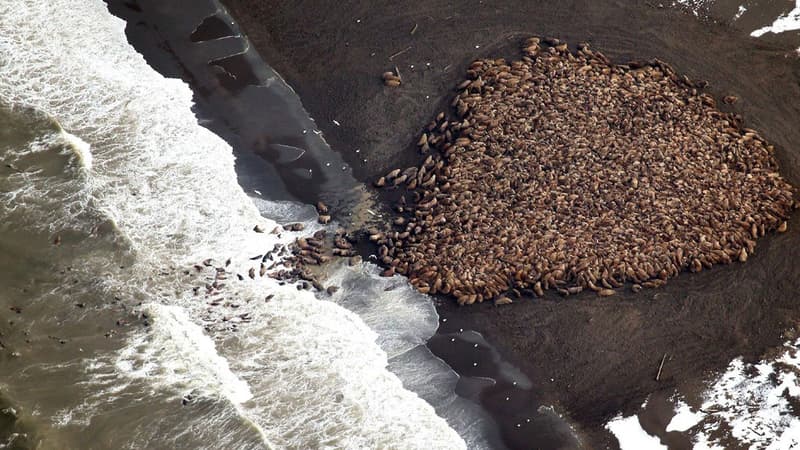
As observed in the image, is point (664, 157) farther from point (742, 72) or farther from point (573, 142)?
point (742, 72)

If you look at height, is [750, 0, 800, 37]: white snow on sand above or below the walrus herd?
above

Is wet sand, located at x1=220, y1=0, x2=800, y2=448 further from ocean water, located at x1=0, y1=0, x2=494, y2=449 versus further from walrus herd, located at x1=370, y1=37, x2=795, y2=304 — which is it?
ocean water, located at x1=0, y1=0, x2=494, y2=449

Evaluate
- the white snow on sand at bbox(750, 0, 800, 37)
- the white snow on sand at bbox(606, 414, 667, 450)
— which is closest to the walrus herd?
the white snow on sand at bbox(606, 414, 667, 450)

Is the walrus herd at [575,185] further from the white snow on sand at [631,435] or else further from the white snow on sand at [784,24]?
the white snow on sand at [784,24]

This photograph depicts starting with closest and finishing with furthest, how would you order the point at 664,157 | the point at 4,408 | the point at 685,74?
the point at 4,408 → the point at 664,157 → the point at 685,74

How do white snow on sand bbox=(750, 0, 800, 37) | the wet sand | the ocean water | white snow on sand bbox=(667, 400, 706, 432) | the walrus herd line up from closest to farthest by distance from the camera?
1. the ocean water
2. white snow on sand bbox=(667, 400, 706, 432)
3. the wet sand
4. the walrus herd
5. white snow on sand bbox=(750, 0, 800, 37)

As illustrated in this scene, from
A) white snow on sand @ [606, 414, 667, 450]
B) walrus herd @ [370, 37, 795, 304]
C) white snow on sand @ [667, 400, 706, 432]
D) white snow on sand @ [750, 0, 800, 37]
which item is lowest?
white snow on sand @ [606, 414, 667, 450]

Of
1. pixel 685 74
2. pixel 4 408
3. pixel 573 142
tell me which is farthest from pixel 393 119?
pixel 4 408

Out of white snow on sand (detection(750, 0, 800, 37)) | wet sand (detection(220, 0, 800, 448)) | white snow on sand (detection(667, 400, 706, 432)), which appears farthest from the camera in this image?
white snow on sand (detection(750, 0, 800, 37))
